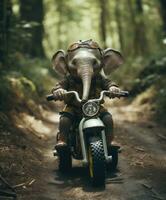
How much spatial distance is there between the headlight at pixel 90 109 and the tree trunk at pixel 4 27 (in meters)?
6.12

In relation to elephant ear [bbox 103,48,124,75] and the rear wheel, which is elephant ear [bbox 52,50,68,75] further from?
the rear wheel

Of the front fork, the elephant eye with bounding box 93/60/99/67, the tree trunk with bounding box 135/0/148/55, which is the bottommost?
the front fork

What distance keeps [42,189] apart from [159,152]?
10.4 ft

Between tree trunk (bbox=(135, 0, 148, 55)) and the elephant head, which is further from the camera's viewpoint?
tree trunk (bbox=(135, 0, 148, 55))

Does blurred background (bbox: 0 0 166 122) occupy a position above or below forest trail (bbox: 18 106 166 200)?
above

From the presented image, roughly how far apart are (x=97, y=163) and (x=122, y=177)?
0.87m

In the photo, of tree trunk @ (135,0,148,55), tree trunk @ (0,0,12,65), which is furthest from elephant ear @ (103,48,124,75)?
tree trunk @ (135,0,148,55)

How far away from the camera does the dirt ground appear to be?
21.7ft

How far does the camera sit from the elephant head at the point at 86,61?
787cm

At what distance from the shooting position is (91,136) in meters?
7.23

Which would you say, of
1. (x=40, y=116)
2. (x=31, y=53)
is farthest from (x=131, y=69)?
(x=40, y=116)

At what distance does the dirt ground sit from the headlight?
3.52 feet

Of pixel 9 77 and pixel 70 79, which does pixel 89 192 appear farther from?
pixel 9 77

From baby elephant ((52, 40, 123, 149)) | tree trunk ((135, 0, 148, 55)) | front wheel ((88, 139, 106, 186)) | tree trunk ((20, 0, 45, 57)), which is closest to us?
front wheel ((88, 139, 106, 186))
